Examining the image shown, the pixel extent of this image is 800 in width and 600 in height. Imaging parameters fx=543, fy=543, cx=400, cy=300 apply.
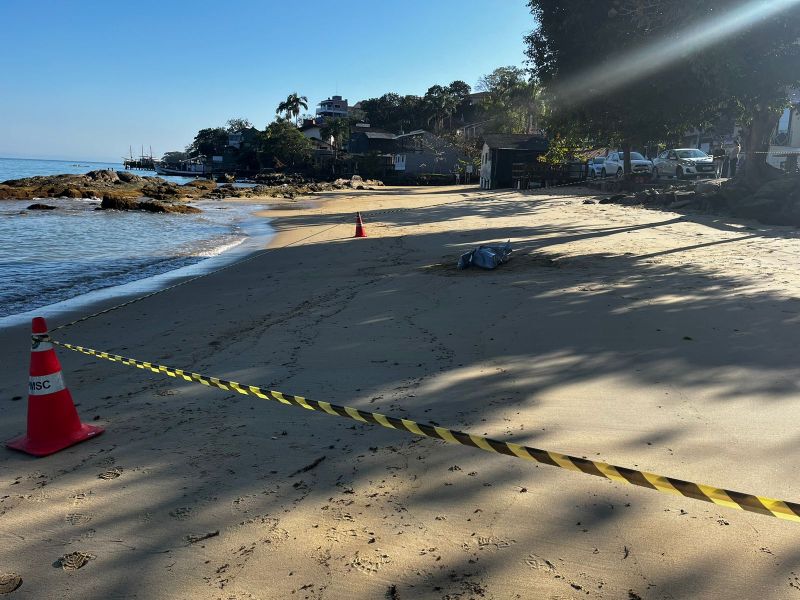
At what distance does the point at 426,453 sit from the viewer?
349 centimetres

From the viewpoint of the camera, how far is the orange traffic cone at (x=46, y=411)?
3.72m

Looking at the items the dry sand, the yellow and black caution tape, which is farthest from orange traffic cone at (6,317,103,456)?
the yellow and black caution tape

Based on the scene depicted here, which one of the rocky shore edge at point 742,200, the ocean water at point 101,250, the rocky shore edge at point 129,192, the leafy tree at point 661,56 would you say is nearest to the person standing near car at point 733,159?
the rocky shore edge at point 742,200

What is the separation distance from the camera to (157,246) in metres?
A: 17.4

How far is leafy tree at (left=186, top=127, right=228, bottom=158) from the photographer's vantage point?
142 m

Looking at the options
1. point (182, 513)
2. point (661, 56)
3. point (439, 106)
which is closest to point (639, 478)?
point (182, 513)

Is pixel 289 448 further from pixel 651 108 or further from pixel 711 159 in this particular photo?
pixel 711 159

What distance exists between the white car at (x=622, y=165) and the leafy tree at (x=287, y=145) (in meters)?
59.1

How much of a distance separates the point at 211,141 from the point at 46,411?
155433 mm

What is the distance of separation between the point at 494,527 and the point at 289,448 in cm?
150

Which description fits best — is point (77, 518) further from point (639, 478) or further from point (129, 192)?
point (129, 192)

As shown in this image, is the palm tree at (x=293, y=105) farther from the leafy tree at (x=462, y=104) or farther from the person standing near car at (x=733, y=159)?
the person standing near car at (x=733, y=159)

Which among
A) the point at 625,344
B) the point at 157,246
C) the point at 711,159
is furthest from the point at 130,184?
the point at 625,344

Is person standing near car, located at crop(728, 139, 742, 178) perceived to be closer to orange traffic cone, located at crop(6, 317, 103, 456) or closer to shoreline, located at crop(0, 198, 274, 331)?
shoreline, located at crop(0, 198, 274, 331)
